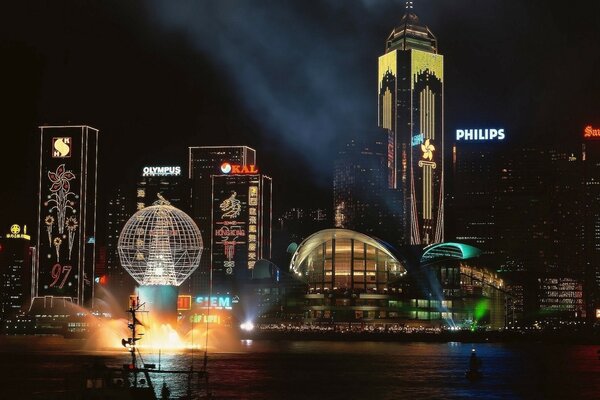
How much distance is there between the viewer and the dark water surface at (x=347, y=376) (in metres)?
77.2

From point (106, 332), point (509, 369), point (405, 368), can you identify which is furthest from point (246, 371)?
point (106, 332)

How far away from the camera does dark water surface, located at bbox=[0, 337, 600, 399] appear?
77.2 meters

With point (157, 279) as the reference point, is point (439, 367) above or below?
below

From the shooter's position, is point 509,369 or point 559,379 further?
point 509,369

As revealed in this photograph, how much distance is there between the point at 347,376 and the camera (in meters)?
95.8

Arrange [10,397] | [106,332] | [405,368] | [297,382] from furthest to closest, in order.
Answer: [106,332]
[405,368]
[297,382]
[10,397]

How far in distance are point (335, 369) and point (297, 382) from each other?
17.7 m

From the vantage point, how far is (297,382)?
89438 millimetres

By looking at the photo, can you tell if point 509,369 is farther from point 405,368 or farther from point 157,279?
point 157,279

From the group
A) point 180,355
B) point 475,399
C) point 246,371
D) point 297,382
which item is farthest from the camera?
point 180,355

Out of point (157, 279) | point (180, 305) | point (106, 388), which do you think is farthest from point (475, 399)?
point (180, 305)

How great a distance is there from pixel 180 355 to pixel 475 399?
164 feet

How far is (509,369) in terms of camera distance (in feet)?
356

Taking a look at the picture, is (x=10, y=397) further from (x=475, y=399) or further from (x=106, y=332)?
(x=106, y=332)
